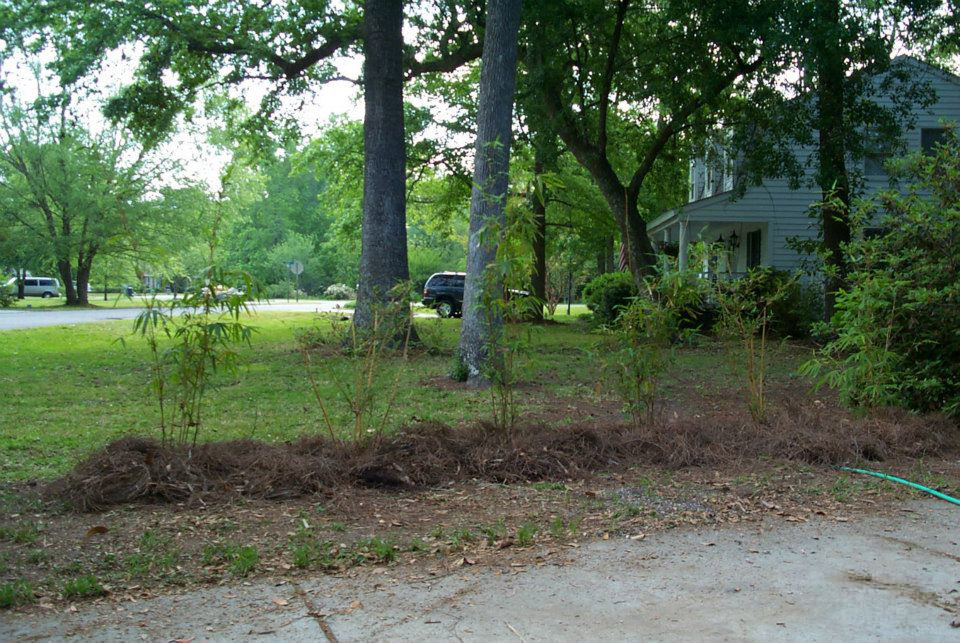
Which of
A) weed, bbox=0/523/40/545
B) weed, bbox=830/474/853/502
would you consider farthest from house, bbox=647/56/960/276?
weed, bbox=0/523/40/545

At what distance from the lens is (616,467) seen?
631 centimetres

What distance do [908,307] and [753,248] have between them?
19546 mm

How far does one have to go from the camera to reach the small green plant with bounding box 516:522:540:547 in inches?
184

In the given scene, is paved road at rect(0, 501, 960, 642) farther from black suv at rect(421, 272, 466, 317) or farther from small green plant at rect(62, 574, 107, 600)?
black suv at rect(421, 272, 466, 317)

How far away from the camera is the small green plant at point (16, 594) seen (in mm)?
3748

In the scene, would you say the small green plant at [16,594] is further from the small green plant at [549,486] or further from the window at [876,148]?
the window at [876,148]

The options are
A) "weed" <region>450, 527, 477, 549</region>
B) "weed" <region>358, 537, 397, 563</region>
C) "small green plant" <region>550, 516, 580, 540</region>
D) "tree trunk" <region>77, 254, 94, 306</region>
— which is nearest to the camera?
"weed" <region>358, 537, 397, 563</region>

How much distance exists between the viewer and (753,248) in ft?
86.5

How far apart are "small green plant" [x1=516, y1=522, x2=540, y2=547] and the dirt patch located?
3.65 feet

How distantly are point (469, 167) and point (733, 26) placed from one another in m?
10.5

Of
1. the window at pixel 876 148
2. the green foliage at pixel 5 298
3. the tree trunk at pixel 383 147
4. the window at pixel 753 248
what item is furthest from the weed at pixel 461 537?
the green foliage at pixel 5 298

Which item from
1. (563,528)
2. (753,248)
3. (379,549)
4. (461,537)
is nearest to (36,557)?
(379,549)

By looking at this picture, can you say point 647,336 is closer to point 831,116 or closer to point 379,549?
point 379,549

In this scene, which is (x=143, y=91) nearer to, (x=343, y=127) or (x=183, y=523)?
(x=343, y=127)
